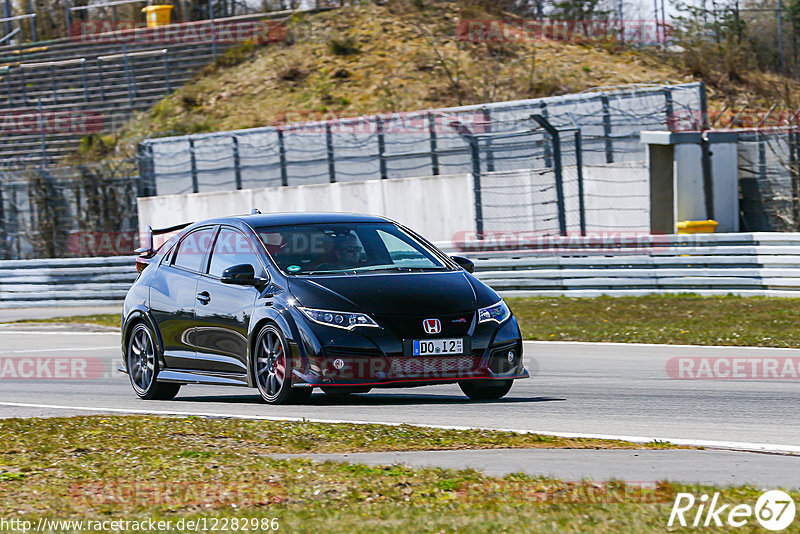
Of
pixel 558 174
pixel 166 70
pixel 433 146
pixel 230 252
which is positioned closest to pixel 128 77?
pixel 166 70

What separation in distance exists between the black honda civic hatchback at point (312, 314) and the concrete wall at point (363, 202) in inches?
693

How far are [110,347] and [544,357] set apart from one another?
21.5ft

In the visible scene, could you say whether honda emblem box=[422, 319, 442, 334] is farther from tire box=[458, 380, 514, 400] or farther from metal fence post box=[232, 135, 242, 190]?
metal fence post box=[232, 135, 242, 190]

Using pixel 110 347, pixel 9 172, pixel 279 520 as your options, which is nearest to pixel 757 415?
pixel 279 520

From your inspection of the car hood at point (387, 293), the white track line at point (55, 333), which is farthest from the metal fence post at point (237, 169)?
the car hood at point (387, 293)

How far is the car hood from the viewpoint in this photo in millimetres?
9180

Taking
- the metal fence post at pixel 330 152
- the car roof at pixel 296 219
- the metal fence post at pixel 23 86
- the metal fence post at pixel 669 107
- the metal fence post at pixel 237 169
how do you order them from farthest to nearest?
the metal fence post at pixel 23 86, the metal fence post at pixel 237 169, the metal fence post at pixel 330 152, the metal fence post at pixel 669 107, the car roof at pixel 296 219

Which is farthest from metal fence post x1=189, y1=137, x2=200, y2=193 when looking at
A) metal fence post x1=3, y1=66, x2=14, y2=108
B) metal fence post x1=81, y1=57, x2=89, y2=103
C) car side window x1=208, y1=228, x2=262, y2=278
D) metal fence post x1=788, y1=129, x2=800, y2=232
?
car side window x1=208, y1=228, x2=262, y2=278

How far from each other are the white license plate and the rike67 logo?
374 centimetres

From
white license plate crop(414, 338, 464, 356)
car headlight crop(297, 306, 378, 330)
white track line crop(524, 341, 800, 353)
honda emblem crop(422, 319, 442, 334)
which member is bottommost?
white track line crop(524, 341, 800, 353)

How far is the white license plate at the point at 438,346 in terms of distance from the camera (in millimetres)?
9109

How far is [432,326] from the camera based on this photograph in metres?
9.16

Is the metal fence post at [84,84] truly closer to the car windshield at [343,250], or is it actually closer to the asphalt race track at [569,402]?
the asphalt race track at [569,402]

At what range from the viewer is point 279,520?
530 cm
